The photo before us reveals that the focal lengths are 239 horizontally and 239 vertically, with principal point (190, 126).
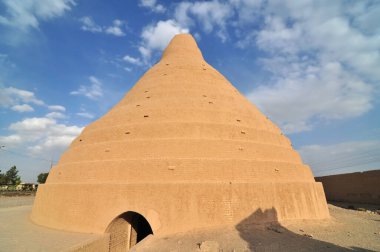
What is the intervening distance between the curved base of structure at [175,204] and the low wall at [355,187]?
1269cm

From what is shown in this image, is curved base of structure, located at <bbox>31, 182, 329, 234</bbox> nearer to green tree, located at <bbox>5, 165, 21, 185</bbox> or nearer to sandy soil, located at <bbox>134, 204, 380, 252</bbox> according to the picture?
sandy soil, located at <bbox>134, 204, 380, 252</bbox>

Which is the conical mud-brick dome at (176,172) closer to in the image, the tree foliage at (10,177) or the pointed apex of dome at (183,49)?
the pointed apex of dome at (183,49)

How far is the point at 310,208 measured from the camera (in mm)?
11852

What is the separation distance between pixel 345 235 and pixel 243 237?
4.60m

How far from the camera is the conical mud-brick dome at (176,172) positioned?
9.80m

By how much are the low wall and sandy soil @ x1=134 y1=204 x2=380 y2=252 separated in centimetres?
1131

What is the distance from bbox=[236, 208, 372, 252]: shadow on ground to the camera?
789 cm

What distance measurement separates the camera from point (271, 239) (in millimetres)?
8594

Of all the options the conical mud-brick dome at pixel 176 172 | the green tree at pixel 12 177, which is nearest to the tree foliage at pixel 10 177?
the green tree at pixel 12 177

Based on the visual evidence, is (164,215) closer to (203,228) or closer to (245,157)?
(203,228)

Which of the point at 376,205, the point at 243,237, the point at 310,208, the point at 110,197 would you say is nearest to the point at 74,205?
the point at 110,197

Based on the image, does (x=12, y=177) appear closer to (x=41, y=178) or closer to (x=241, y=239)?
(x=41, y=178)

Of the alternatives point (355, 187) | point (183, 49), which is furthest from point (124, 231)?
point (355, 187)

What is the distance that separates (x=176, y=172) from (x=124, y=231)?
3690 mm
